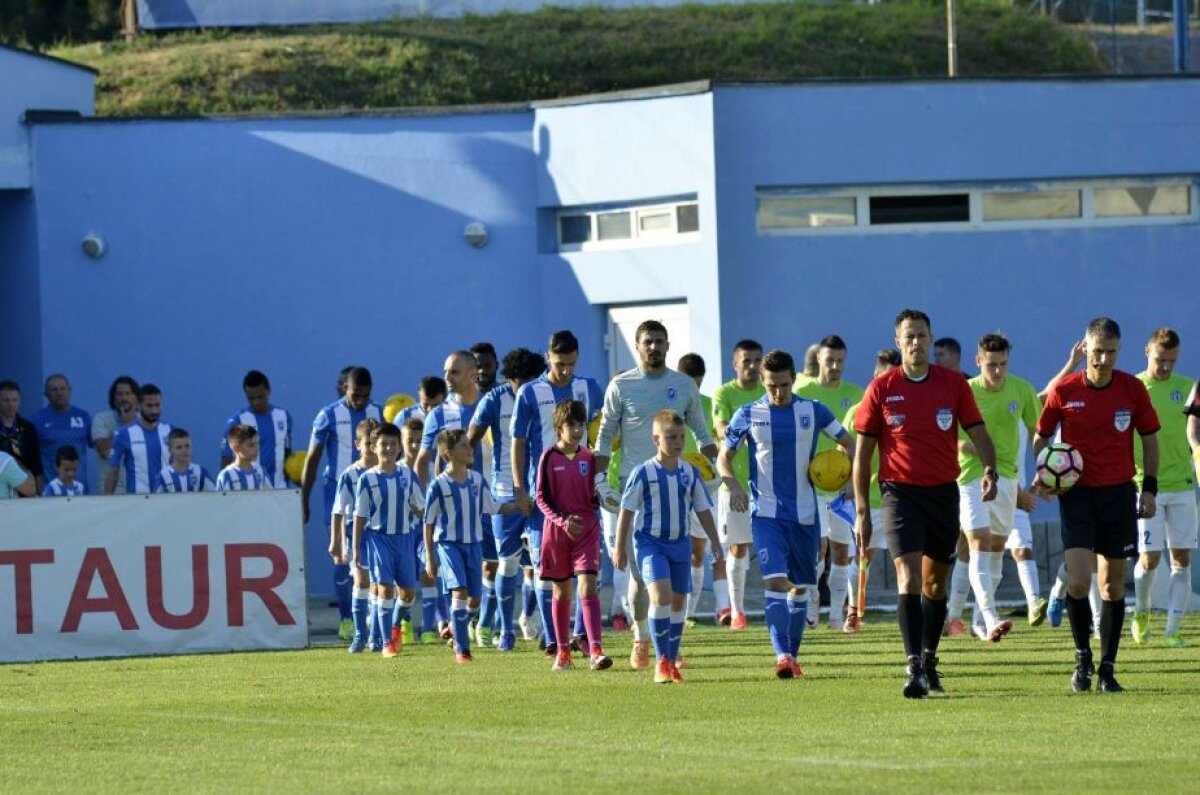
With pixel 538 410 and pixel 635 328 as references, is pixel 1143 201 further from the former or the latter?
pixel 538 410

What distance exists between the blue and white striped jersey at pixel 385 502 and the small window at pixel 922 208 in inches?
289

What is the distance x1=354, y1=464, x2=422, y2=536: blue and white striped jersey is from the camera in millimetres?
17234

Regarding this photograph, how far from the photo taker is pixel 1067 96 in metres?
23.0

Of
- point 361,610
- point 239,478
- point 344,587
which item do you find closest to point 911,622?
point 361,610

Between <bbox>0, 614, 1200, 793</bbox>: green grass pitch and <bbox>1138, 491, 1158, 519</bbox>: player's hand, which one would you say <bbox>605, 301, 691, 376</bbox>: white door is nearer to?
<bbox>0, 614, 1200, 793</bbox>: green grass pitch

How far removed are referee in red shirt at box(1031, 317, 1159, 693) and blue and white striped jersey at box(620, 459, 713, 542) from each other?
2229mm

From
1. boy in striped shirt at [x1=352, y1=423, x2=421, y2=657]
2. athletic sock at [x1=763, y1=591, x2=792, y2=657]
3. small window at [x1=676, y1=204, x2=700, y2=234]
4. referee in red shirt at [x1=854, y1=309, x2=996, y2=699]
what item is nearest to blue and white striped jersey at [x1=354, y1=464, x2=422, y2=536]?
boy in striped shirt at [x1=352, y1=423, x2=421, y2=657]

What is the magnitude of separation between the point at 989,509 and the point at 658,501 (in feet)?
12.3

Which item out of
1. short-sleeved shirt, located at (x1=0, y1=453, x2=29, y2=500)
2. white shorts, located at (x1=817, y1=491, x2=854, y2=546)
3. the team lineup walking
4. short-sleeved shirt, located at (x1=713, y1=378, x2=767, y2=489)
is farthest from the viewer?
short-sleeved shirt, located at (x1=713, y1=378, x2=767, y2=489)

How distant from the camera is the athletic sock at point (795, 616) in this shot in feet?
46.0

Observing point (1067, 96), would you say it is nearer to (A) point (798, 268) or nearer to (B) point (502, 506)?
(A) point (798, 268)

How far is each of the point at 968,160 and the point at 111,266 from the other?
8.86 meters

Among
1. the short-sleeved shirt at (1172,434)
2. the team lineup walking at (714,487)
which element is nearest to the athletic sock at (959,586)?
the team lineup walking at (714,487)

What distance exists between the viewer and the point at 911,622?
12.6 m
